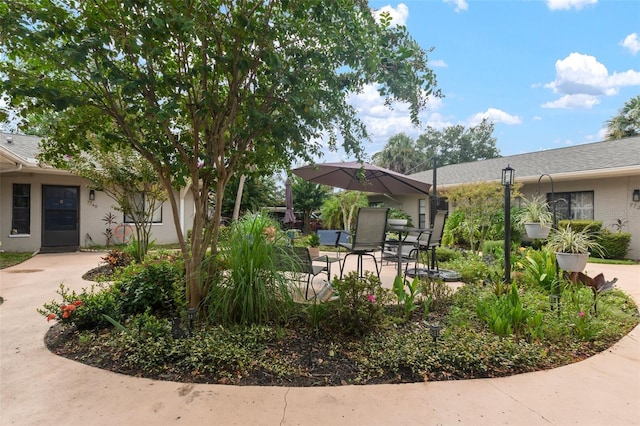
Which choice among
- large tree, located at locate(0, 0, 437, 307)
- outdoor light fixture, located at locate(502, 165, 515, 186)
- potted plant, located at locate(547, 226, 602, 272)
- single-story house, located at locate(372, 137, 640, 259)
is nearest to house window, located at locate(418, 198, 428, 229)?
single-story house, located at locate(372, 137, 640, 259)

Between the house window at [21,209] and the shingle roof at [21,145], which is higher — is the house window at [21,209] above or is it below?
below

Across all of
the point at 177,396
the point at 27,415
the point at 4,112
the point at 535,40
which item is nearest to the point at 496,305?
the point at 177,396

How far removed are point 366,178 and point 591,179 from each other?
8.28 meters

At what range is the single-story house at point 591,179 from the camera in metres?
9.21

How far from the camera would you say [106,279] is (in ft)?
17.1

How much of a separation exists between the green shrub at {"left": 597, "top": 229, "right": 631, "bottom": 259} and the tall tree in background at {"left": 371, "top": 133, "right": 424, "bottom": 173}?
2458 centimetres

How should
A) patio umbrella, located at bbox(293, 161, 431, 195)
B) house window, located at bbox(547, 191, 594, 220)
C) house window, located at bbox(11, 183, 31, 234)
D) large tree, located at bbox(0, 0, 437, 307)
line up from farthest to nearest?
house window, located at bbox(547, 191, 594, 220), house window, located at bbox(11, 183, 31, 234), patio umbrella, located at bbox(293, 161, 431, 195), large tree, located at bbox(0, 0, 437, 307)

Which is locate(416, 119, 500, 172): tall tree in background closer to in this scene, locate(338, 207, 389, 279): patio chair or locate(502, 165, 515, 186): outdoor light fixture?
locate(502, 165, 515, 186): outdoor light fixture

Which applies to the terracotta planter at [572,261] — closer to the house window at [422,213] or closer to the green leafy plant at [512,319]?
the green leafy plant at [512,319]

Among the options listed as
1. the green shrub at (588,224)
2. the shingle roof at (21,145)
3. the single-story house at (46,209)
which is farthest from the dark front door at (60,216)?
the green shrub at (588,224)

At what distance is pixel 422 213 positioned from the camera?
15195 mm

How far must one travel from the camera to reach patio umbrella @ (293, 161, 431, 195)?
614 cm

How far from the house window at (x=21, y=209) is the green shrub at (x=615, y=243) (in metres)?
15.9

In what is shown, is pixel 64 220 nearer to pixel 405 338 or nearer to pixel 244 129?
pixel 244 129
